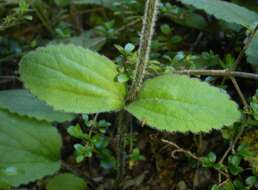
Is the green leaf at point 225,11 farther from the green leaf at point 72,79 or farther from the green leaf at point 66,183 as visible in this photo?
the green leaf at point 66,183

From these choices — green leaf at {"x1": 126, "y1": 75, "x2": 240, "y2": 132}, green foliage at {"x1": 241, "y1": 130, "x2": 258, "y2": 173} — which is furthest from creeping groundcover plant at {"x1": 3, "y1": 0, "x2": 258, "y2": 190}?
green foliage at {"x1": 241, "y1": 130, "x2": 258, "y2": 173}

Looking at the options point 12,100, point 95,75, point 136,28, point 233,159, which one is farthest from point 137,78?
point 136,28

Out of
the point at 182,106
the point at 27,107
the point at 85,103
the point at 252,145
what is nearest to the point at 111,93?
the point at 85,103

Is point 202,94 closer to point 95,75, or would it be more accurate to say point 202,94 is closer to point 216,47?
point 95,75

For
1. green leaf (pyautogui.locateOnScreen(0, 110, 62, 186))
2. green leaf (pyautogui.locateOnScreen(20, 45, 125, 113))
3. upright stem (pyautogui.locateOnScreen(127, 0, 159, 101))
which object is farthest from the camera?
green leaf (pyautogui.locateOnScreen(0, 110, 62, 186))

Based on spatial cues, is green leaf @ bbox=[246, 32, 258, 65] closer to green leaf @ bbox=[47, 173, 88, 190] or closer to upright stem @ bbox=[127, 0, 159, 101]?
upright stem @ bbox=[127, 0, 159, 101]

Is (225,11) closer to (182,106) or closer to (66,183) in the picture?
(182,106)
